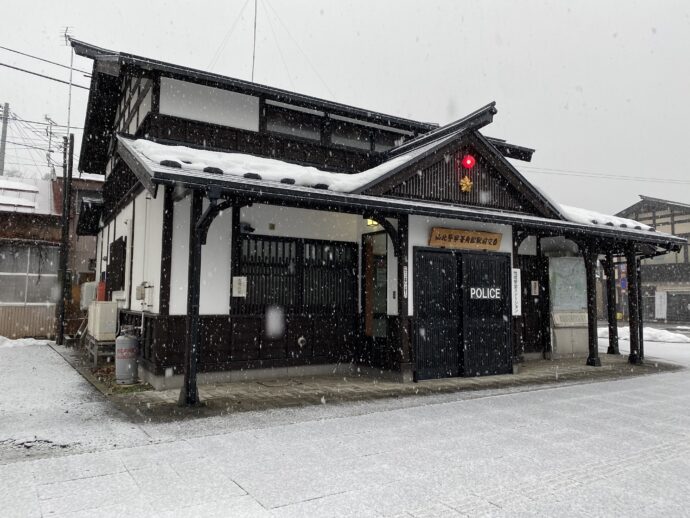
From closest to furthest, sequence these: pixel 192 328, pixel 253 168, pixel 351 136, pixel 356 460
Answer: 1. pixel 356 460
2. pixel 192 328
3. pixel 253 168
4. pixel 351 136

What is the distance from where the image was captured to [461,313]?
Result: 32.8 feet

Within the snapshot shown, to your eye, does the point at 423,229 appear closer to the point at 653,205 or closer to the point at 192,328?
the point at 192,328

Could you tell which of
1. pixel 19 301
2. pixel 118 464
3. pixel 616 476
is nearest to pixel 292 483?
pixel 118 464

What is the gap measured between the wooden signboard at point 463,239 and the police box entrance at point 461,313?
0.47 ft

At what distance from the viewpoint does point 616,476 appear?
176 inches

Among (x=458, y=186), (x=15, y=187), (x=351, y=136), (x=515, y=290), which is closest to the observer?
(x=458, y=186)

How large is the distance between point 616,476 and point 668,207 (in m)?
35.9

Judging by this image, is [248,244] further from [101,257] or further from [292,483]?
[101,257]

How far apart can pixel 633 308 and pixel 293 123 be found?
32.1 ft

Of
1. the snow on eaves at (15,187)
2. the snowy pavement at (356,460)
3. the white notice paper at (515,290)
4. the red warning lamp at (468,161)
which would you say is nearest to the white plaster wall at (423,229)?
the white notice paper at (515,290)

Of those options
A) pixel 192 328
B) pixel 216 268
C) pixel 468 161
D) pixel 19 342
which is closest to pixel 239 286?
pixel 216 268

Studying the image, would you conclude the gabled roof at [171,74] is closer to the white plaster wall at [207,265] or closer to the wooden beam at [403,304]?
the wooden beam at [403,304]

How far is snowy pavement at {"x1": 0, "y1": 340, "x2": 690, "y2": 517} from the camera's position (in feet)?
12.4

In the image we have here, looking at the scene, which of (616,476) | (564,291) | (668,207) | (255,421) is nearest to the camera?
(616,476)
